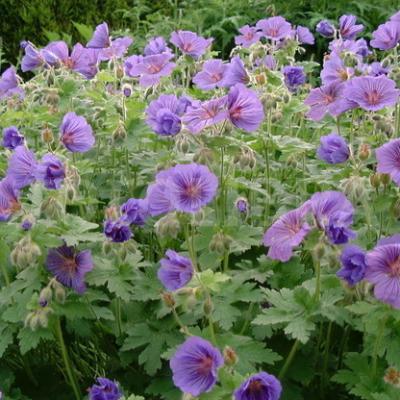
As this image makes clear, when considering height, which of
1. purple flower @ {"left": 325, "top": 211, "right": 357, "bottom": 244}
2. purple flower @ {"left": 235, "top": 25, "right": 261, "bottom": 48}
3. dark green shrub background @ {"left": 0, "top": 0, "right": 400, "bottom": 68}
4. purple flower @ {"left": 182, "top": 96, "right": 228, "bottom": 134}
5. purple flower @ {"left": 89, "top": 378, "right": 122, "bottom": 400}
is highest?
purple flower @ {"left": 182, "top": 96, "right": 228, "bottom": 134}

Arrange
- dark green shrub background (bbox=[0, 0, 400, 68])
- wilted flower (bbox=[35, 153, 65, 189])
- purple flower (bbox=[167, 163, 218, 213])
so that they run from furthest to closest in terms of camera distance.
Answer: dark green shrub background (bbox=[0, 0, 400, 68])
wilted flower (bbox=[35, 153, 65, 189])
purple flower (bbox=[167, 163, 218, 213])

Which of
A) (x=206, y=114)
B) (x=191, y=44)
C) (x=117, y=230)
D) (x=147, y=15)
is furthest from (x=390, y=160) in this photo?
(x=147, y=15)

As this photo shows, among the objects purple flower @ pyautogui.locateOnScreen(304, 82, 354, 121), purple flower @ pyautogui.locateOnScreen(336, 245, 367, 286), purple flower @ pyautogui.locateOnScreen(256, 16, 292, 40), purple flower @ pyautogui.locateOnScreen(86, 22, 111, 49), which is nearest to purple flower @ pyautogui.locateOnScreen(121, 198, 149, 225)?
purple flower @ pyautogui.locateOnScreen(336, 245, 367, 286)

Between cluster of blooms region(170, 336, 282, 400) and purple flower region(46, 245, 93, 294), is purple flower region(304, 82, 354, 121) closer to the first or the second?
purple flower region(46, 245, 93, 294)

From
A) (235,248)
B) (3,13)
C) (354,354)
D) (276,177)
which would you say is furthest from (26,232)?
(3,13)

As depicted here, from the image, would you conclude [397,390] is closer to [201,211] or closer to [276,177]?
[201,211]

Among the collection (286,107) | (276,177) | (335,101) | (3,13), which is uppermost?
(335,101)

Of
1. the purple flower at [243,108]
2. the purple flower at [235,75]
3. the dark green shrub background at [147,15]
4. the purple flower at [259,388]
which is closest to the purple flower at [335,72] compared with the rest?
the purple flower at [235,75]
